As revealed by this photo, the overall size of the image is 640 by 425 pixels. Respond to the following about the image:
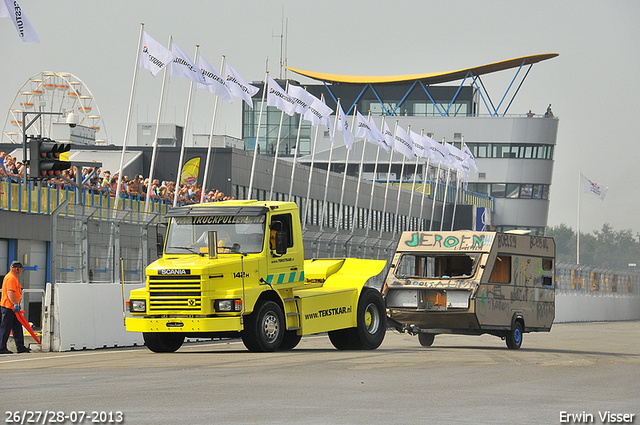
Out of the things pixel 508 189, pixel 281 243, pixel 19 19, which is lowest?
pixel 281 243

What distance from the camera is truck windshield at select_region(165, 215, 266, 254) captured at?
62.4 ft

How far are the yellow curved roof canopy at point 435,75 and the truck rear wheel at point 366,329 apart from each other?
86.9m

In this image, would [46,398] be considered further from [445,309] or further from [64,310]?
[445,309]

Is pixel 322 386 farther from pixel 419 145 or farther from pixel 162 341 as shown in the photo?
pixel 419 145

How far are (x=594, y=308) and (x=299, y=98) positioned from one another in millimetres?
19085

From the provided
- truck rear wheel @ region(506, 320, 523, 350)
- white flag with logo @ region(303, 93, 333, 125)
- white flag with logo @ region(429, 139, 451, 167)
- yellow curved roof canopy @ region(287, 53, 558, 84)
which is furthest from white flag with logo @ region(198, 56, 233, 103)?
yellow curved roof canopy @ region(287, 53, 558, 84)

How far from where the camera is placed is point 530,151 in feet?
370

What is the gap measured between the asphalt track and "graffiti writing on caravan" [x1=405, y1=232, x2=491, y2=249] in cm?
288

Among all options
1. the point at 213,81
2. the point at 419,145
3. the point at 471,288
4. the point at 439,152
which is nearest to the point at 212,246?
the point at 471,288

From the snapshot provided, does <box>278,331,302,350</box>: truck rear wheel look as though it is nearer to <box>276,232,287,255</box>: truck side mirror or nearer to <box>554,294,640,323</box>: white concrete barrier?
<box>276,232,287,255</box>: truck side mirror

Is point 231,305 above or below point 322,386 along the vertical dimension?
above

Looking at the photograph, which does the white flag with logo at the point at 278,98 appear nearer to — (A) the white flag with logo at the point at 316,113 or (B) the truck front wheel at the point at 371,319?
(A) the white flag with logo at the point at 316,113

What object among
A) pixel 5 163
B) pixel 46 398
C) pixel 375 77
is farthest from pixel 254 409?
pixel 375 77

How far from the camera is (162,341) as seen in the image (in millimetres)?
19797
